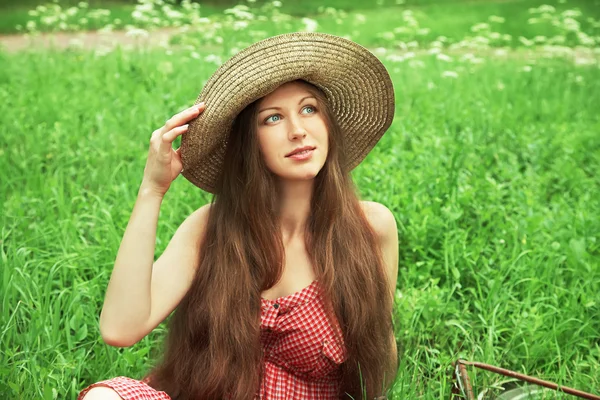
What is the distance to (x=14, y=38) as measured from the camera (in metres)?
9.34

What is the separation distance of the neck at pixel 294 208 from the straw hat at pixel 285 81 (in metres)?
0.19

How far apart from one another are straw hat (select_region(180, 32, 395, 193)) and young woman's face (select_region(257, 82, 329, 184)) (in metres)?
0.05

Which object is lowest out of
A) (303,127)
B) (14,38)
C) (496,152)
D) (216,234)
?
(14,38)

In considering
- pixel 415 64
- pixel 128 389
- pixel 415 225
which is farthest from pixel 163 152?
pixel 415 64

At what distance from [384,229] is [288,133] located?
0.46m

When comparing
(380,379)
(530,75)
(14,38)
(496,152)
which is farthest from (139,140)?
(14,38)

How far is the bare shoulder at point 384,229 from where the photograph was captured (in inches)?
91.5

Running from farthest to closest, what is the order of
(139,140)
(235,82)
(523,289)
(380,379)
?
1. (139,140)
2. (523,289)
3. (380,379)
4. (235,82)

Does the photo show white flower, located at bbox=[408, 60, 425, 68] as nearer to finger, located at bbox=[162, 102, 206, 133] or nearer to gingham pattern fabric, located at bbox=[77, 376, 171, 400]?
finger, located at bbox=[162, 102, 206, 133]

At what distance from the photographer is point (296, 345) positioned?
2.14 metres

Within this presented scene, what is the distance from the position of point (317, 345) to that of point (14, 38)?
27.0ft

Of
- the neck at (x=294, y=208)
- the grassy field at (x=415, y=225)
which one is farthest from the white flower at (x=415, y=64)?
the neck at (x=294, y=208)

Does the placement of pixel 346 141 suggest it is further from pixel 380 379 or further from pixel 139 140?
pixel 139 140

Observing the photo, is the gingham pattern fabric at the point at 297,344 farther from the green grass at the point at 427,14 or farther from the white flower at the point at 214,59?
the green grass at the point at 427,14
